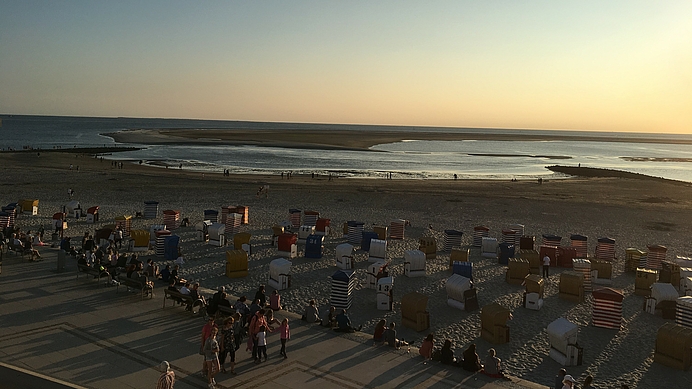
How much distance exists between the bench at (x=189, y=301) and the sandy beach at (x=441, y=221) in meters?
3.41

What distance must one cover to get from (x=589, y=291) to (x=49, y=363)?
19915 mm

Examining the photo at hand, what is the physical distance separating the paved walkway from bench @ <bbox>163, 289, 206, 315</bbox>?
0.96 feet

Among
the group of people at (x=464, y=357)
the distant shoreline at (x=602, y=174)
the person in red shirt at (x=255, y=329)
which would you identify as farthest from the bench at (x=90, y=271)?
the distant shoreline at (x=602, y=174)

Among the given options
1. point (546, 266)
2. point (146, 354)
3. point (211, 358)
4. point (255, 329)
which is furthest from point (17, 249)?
point (546, 266)

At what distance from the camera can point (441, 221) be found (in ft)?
126

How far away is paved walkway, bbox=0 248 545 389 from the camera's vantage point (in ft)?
39.5

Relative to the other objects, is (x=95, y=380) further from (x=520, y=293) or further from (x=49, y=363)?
(x=520, y=293)

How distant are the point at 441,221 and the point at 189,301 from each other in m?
24.8

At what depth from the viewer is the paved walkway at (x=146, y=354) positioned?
39.5 ft

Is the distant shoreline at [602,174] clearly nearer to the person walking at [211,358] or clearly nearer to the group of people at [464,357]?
the group of people at [464,357]

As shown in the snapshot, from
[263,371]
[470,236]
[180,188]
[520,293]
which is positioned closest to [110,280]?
[263,371]

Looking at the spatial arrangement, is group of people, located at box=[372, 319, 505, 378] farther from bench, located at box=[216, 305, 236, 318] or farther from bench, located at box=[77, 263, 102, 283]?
bench, located at box=[77, 263, 102, 283]

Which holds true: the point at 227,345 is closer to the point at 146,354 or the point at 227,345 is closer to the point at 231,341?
the point at 231,341

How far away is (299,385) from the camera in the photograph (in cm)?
1205
